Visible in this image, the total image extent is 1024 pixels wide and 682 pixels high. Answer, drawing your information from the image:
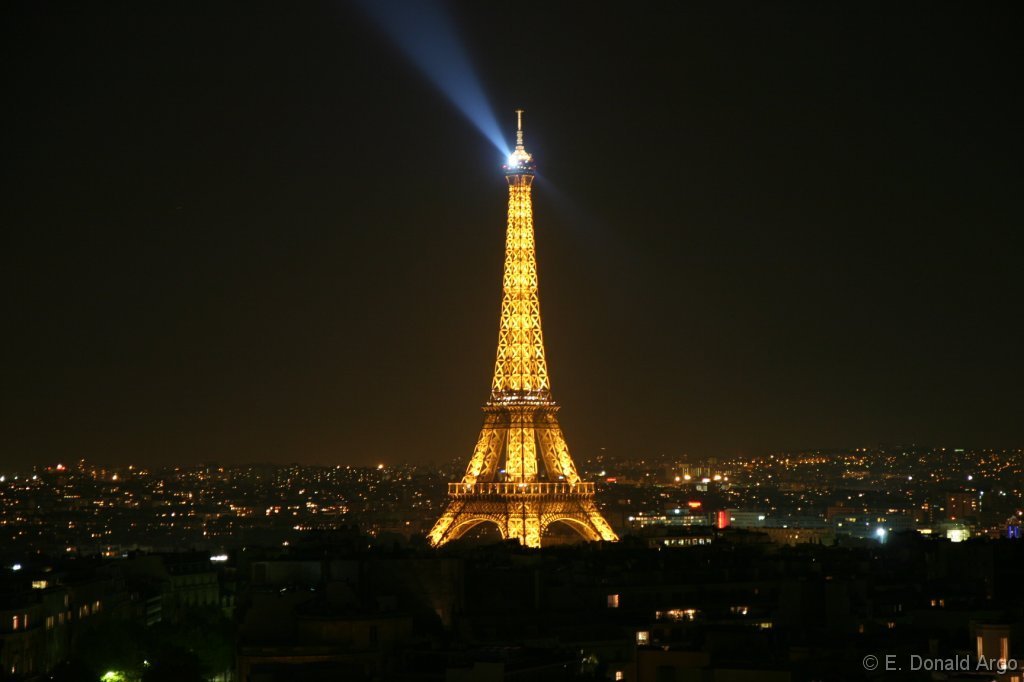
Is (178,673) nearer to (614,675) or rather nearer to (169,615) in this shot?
(614,675)

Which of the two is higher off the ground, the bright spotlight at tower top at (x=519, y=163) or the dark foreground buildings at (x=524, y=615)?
the bright spotlight at tower top at (x=519, y=163)

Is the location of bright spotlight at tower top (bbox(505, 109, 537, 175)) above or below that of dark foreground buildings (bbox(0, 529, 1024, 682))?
above

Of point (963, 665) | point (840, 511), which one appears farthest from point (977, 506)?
point (963, 665)

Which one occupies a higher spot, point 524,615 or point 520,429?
point 520,429

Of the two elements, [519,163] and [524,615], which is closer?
[524,615]

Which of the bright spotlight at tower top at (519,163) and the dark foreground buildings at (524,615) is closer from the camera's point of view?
A: the dark foreground buildings at (524,615)
